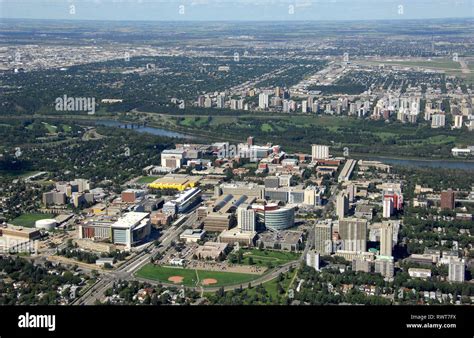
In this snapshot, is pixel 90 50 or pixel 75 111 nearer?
pixel 75 111

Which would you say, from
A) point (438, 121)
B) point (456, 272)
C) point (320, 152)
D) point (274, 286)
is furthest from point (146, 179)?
point (438, 121)

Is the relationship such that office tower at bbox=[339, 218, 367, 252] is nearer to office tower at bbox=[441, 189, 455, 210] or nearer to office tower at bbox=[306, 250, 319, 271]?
office tower at bbox=[306, 250, 319, 271]

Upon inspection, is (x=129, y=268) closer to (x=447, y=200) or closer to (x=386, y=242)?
(x=386, y=242)

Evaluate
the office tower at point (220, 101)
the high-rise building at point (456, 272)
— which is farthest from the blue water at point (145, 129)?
the high-rise building at point (456, 272)

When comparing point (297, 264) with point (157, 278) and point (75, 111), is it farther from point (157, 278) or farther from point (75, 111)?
point (75, 111)

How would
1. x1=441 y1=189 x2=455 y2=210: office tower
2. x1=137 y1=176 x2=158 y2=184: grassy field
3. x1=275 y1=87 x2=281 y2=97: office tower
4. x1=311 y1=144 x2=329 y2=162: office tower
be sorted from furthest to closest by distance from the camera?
x1=275 y1=87 x2=281 y2=97: office tower
x1=311 y1=144 x2=329 y2=162: office tower
x1=137 y1=176 x2=158 y2=184: grassy field
x1=441 y1=189 x2=455 y2=210: office tower

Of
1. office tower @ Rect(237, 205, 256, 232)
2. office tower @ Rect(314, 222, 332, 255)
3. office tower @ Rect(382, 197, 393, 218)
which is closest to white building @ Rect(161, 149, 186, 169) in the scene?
office tower @ Rect(237, 205, 256, 232)
